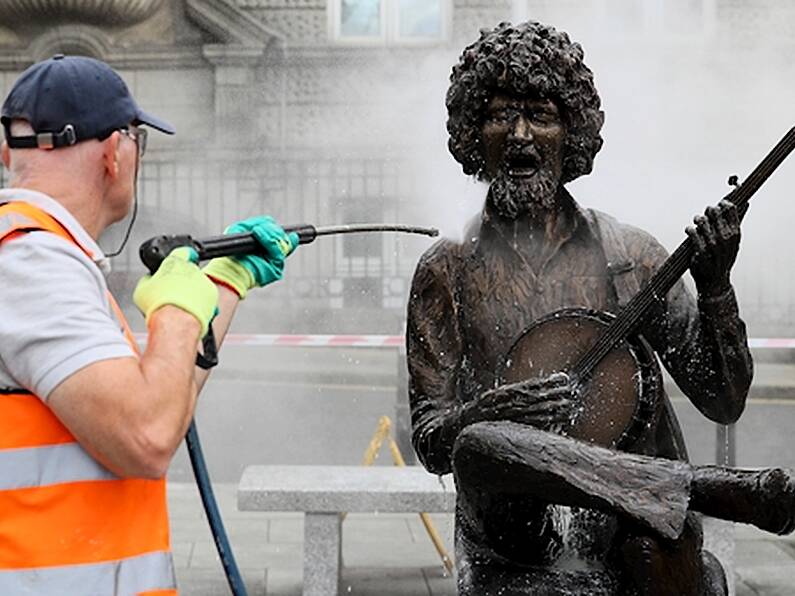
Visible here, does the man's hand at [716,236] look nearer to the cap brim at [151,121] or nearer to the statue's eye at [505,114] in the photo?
the statue's eye at [505,114]

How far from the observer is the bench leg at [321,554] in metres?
5.23

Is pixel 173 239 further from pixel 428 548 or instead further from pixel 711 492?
pixel 428 548

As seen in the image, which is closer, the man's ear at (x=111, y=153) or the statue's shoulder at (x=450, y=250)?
the man's ear at (x=111, y=153)

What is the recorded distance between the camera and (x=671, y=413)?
2.77 m

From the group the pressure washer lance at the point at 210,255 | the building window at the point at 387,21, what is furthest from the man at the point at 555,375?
the building window at the point at 387,21

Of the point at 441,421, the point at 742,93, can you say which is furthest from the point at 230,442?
the point at 441,421

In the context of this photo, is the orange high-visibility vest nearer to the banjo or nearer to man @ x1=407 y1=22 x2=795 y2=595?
man @ x1=407 y1=22 x2=795 y2=595

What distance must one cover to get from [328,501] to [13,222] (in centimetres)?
317

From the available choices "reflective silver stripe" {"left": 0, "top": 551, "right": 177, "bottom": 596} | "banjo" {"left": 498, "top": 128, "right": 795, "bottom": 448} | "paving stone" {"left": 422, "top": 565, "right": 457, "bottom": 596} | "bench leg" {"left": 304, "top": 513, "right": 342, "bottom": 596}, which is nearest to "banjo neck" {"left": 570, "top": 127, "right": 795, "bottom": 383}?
"banjo" {"left": 498, "top": 128, "right": 795, "bottom": 448}

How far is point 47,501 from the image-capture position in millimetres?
2143

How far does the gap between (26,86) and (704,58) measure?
889cm

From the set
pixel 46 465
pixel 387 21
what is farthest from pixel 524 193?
pixel 387 21

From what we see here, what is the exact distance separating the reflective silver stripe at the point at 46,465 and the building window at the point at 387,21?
12712 millimetres

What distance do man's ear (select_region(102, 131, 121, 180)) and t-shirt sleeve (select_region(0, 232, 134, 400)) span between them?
0.20 meters
